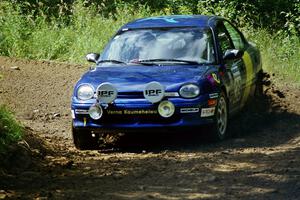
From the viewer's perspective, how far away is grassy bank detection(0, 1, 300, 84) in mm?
14875

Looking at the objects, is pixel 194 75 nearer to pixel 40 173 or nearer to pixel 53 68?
pixel 40 173

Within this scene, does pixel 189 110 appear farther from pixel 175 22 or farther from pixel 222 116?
pixel 175 22

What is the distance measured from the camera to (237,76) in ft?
31.3

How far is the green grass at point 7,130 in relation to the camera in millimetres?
7470

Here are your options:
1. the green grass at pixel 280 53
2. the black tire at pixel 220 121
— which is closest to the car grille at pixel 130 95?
the black tire at pixel 220 121

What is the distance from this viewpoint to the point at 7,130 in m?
7.62

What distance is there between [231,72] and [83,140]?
7.26 ft

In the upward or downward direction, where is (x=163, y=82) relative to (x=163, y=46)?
downward

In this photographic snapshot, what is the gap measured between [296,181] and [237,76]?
3.38 metres

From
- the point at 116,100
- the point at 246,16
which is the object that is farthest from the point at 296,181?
the point at 246,16

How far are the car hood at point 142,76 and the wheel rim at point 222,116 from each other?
48cm

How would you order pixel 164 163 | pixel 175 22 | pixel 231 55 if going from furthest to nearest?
pixel 175 22 < pixel 231 55 < pixel 164 163

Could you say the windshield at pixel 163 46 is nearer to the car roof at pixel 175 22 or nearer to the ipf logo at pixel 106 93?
the car roof at pixel 175 22

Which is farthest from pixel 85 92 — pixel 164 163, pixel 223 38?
pixel 223 38
